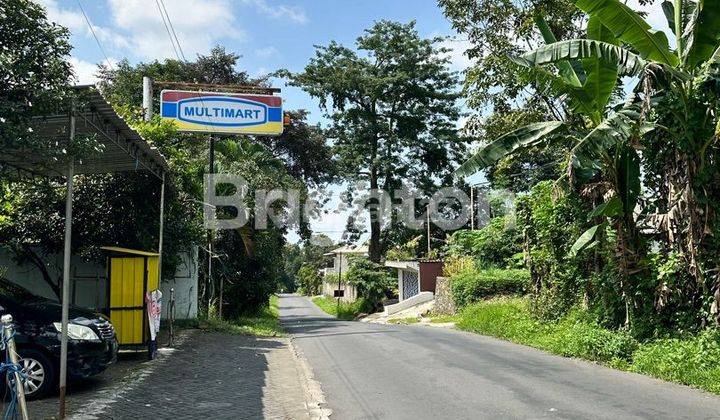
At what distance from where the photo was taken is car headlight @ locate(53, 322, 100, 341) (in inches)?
330

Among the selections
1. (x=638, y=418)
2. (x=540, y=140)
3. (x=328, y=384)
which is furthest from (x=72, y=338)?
(x=540, y=140)

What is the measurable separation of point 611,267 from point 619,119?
137 inches

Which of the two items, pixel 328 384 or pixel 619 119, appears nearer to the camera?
pixel 328 384

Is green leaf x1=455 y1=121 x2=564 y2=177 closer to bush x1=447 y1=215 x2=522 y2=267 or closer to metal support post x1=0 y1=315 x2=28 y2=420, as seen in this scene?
metal support post x1=0 y1=315 x2=28 y2=420

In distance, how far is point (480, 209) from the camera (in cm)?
4322

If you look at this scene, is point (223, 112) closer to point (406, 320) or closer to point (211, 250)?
point (211, 250)

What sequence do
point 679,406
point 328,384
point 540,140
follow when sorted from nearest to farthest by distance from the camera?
point 679,406 → point 328,384 → point 540,140

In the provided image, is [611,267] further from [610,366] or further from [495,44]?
[495,44]

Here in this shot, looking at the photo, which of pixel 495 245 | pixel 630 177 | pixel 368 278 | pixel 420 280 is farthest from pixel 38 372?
pixel 368 278

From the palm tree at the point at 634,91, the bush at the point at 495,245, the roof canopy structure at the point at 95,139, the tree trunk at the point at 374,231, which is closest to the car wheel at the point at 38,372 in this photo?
the roof canopy structure at the point at 95,139

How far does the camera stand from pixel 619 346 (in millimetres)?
12336

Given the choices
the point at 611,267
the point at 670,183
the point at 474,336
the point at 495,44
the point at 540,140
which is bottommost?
the point at 474,336

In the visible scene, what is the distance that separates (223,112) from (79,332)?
14.8 m

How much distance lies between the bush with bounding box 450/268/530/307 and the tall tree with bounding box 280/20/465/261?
1462 cm
